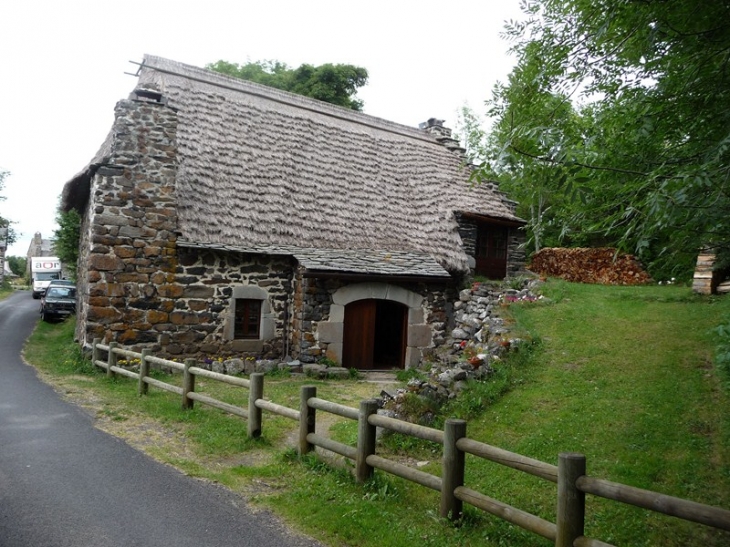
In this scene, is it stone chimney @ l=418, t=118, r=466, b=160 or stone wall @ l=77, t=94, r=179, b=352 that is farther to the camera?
stone chimney @ l=418, t=118, r=466, b=160

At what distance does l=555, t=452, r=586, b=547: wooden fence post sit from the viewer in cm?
375

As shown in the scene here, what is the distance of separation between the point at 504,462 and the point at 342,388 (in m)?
6.89

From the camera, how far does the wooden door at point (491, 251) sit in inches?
632

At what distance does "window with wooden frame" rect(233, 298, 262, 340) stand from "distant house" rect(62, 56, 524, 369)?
0.03 meters

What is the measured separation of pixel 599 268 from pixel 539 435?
1118 cm

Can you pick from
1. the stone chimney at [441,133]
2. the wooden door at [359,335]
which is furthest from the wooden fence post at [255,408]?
the stone chimney at [441,133]

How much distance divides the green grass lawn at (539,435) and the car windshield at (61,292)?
1218 centimetres

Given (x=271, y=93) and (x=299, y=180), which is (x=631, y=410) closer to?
(x=299, y=180)

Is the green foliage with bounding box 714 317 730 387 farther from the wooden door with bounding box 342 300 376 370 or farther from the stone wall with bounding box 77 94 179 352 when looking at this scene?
the stone wall with bounding box 77 94 179 352

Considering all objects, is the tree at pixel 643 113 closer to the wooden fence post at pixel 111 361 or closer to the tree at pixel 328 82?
the wooden fence post at pixel 111 361

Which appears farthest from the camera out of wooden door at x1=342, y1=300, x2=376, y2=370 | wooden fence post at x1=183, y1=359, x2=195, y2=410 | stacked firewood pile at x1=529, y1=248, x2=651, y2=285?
stacked firewood pile at x1=529, y1=248, x2=651, y2=285

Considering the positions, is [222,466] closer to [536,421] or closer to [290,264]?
[536,421]

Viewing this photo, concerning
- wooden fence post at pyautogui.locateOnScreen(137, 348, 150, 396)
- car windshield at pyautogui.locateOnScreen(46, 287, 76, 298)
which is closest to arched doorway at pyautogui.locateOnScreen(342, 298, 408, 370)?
wooden fence post at pyautogui.locateOnScreen(137, 348, 150, 396)

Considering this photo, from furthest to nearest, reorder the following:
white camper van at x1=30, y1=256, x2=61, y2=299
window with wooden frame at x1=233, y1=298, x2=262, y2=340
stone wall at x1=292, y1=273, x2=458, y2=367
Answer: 1. white camper van at x1=30, y1=256, x2=61, y2=299
2. window with wooden frame at x1=233, y1=298, x2=262, y2=340
3. stone wall at x1=292, y1=273, x2=458, y2=367
